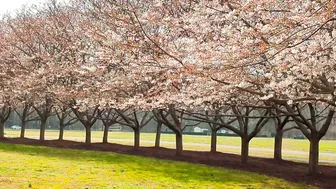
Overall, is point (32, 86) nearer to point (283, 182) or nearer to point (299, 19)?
point (283, 182)

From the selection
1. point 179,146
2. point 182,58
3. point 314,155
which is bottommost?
point 179,146

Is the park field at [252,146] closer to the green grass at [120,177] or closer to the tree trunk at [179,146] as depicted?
the tree trunk at [179,146]

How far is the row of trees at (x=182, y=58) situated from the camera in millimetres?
5996

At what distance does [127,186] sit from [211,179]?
3281 millimetres

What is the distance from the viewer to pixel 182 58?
8.54 metres

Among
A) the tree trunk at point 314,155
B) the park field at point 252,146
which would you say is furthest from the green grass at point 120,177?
the park field at point 252,146

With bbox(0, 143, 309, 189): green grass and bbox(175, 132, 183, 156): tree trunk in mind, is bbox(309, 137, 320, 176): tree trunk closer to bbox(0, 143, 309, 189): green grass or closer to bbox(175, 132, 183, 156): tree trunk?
bbox(0, 143, 309, 189): green grass

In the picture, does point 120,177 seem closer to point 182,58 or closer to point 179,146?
point 182,58

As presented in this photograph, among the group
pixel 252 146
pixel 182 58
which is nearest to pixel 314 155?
pixel 182 58

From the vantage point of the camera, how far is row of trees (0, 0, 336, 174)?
5996 millimetres

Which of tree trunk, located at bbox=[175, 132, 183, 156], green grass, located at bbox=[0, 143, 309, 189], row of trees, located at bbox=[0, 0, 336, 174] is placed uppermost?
row of trees, located at bbox=[0, 0, 336, 174]

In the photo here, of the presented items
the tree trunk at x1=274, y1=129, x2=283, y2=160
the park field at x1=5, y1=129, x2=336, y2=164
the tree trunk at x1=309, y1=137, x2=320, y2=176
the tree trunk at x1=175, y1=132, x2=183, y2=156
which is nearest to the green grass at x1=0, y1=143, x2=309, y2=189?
the tree trunk at x1=309, y1=137, x2=320, y2=176

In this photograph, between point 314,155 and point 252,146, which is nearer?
point 314,155

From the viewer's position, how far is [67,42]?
17250mm
